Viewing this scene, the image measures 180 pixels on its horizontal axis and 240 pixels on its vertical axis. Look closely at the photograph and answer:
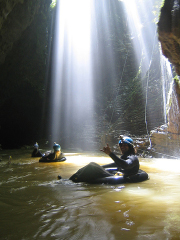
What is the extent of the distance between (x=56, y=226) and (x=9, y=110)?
1919 centimetres

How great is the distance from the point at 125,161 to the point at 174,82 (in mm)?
6577

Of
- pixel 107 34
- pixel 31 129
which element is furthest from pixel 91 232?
pixel 107 34

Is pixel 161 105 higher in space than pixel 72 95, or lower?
lower

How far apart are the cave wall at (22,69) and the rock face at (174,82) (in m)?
6.91

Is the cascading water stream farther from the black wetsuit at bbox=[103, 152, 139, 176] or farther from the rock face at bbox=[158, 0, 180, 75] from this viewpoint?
the black wetsuit at bbox=[103, 152, 139, 176]

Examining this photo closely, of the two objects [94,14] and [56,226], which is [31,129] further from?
[56,226]

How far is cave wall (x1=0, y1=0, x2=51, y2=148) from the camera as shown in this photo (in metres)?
11.6

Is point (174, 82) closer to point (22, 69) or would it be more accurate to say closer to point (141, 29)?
point (22, 69)

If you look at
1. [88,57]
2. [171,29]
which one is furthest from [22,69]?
[171,29]

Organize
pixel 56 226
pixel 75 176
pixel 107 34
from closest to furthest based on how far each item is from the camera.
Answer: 1. pixel 56 226
2. pixel 75 176
3. pixel 107 34

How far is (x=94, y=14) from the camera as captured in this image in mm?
25031

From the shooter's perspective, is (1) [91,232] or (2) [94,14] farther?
(2) [94,14]

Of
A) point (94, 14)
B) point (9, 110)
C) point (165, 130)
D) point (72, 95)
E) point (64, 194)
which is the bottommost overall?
point (64, 194)

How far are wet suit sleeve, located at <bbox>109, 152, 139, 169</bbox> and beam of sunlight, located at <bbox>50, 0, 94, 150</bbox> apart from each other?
16641mm
